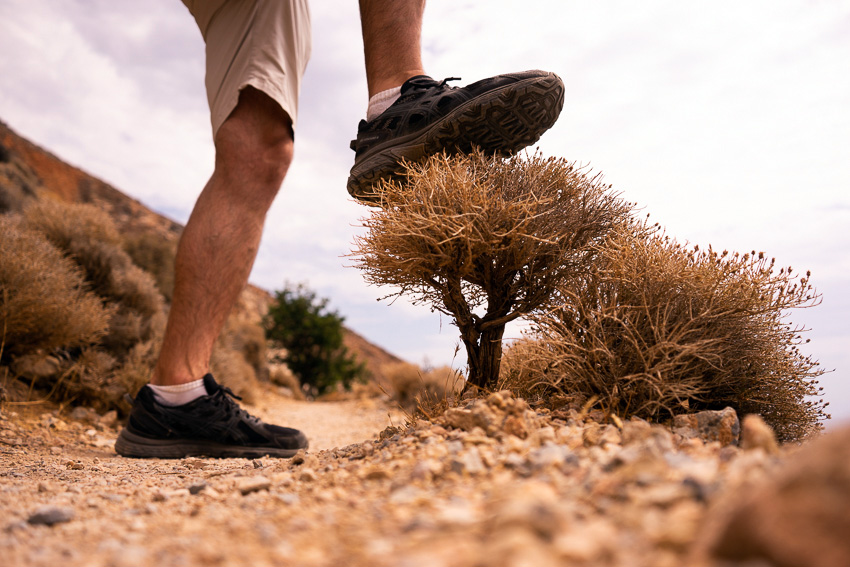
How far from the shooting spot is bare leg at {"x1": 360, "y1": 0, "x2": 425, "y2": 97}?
2955 millimetres

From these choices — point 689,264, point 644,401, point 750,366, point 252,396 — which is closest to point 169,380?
point 644,401

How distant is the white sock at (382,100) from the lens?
116 inches

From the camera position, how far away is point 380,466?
5.27ft

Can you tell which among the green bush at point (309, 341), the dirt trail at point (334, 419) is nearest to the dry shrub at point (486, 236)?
the dirt trail at point (334, 419)

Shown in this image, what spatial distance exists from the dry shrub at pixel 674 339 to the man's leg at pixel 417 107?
2.46ft

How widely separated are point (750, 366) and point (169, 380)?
3.07 metres

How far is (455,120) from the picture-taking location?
2.52 meters

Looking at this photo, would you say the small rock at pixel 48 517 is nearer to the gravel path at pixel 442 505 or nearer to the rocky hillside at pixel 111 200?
the gravel path at pixel 442 505

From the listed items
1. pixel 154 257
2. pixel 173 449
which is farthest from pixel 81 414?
pixel 154 257

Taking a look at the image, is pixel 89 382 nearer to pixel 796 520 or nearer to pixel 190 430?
pixel 190 430

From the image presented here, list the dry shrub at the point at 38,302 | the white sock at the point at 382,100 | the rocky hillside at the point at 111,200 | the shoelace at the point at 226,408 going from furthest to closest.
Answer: the rocky hillside at the point at 111,200, the dry shrub at the point at 38,302, the shoelace at the point at 226,408, the white sock at the point at 382,100

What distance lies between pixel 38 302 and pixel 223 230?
311 cm

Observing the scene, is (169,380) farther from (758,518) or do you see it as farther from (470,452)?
(758,518)

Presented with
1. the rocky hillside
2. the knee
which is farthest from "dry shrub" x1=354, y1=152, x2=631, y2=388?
the rocky hillside
